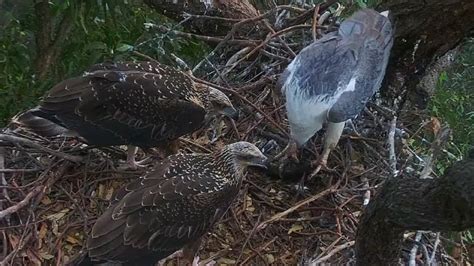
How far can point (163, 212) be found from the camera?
3.78m

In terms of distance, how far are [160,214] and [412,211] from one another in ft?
4.74

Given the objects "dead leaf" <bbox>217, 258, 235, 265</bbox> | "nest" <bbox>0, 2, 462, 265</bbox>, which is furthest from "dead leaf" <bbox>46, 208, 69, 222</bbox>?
"dead leaf" <bbox>217, 258, 235, 265</bbox>

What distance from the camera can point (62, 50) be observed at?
550cm

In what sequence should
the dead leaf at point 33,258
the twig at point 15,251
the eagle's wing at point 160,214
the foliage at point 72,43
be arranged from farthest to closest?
the foliage at point 72,43
the dead leaf at point 33,258
the twig at point 15,251
the eagle's wing at point 160,214

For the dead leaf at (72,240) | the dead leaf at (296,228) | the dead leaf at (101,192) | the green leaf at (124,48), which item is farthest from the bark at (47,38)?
the dead leaf at (296,228)

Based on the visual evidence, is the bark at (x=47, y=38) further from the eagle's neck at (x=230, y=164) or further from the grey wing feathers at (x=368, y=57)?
the grey wing feathers at (x=368, y=57)

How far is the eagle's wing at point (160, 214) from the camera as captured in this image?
371 cm

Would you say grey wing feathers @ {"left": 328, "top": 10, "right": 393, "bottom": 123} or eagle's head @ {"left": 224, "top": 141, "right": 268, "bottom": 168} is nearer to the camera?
eagle's head @ {"left": 224, "top": 141, "right": 268, "bottom": 168}

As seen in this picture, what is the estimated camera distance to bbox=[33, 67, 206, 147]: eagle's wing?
13.7 feet

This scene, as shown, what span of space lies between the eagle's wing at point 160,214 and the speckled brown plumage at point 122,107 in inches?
14.3

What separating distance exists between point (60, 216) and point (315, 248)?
138cm

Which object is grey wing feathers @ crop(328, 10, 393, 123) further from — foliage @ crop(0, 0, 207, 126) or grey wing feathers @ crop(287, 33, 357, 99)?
foliage @ crop(0, 0, 207, 126)

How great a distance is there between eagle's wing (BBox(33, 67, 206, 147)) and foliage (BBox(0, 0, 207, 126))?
2.92 ft

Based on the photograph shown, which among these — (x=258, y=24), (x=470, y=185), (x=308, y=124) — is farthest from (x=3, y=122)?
(x=470, y=185)
